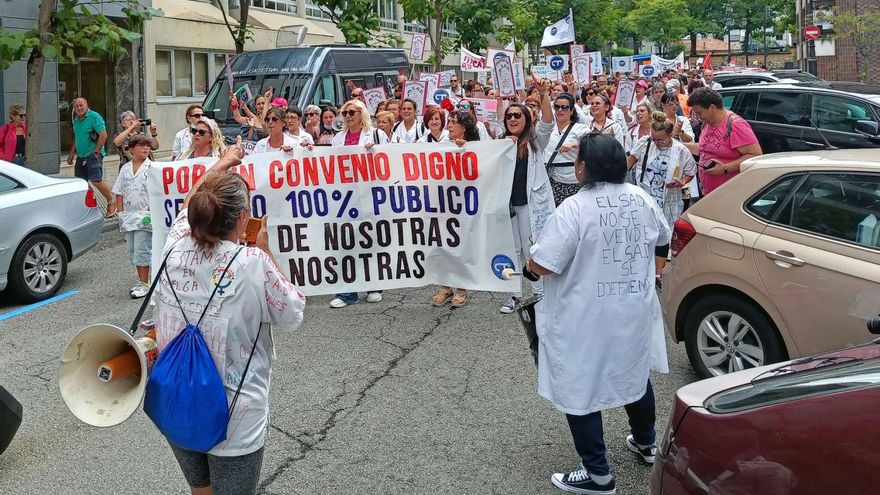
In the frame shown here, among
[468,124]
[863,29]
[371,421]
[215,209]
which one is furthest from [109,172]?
[863,29]

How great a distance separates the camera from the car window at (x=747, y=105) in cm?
1404

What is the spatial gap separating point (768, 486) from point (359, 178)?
555cm

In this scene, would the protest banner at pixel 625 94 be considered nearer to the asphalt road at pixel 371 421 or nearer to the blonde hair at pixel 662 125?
the blonde hair at pixel 662 125

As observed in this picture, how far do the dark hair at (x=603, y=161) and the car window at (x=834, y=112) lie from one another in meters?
10.3

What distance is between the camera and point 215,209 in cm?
303

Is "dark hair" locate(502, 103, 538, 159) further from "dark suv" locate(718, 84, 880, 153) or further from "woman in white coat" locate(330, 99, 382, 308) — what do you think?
"dark suv" locate(718, 84, 880, 153)

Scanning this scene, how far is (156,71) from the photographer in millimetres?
23484

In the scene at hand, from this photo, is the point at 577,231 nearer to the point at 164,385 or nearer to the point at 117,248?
the point at 164,385

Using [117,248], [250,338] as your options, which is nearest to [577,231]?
[250,338]

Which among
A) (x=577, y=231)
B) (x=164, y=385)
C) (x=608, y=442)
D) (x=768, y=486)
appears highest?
(x=577, y=231)

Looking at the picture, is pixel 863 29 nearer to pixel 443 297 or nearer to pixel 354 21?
pixel 354 21

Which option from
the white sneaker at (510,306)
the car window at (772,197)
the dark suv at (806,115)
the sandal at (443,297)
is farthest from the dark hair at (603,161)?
the dark suv at (806,115)

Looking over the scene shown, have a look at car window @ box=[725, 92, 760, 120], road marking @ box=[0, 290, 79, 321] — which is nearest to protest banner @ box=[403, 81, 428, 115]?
car window @ box=[725, 92, 760, 120]

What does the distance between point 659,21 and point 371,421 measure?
62.8 metres
